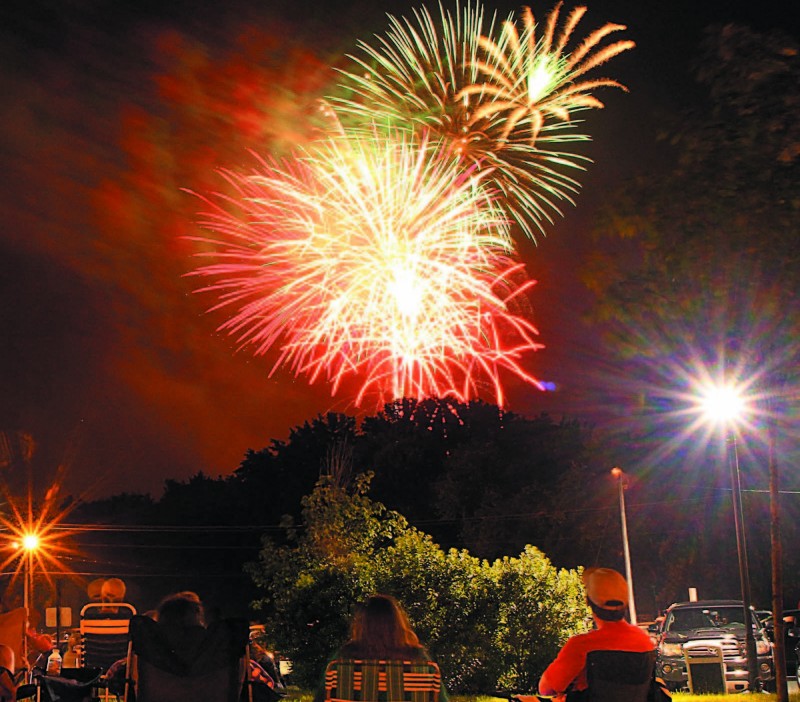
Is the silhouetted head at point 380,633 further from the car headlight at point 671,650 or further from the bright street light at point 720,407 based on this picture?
the car headlight at point 671,650

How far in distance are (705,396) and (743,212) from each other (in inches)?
423

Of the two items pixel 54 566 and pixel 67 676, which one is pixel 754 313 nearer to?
pixel 67 676

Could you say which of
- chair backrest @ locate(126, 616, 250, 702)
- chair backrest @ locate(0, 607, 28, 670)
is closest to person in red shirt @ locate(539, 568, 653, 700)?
chair backrest @ locate(126, 616, 250, 702)

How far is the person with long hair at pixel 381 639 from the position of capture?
19.3 feet

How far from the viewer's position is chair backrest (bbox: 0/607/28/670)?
8344 mm

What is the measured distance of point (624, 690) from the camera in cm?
593

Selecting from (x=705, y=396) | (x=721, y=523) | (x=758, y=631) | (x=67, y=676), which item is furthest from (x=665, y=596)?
(x=67, y=676)

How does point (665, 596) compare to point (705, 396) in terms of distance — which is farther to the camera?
point (665, 596)

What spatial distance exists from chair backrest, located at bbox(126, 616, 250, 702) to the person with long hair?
73cm

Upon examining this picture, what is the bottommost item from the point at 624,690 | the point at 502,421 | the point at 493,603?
the point at 624,690

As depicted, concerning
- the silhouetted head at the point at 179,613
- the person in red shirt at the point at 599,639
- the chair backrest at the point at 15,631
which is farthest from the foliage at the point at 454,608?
the person in red shirt at the point at 599,639

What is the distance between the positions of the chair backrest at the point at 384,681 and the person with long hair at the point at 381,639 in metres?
0.03

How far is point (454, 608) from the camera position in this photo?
61.7ft

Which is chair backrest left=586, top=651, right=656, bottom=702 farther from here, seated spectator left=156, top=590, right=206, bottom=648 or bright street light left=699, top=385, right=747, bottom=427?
bright street light left=699, top=385, right=747, bottom=427
